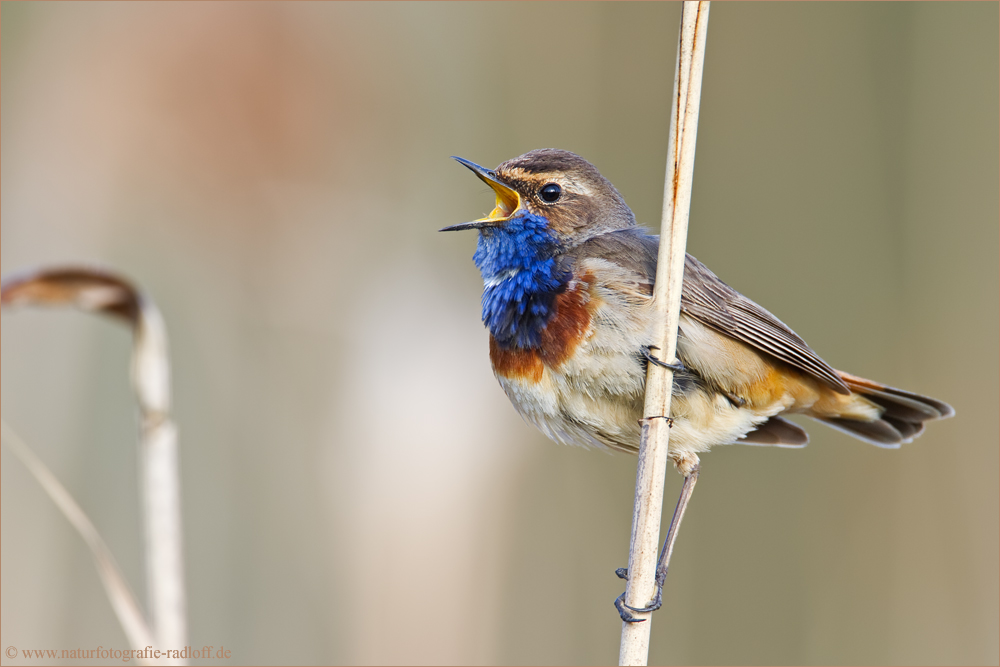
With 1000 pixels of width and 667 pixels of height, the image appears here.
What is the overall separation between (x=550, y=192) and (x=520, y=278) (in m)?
0.44

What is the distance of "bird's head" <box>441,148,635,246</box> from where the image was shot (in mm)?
3367

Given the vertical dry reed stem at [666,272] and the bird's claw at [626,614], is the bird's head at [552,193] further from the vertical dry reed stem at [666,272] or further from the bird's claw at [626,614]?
the bird's claw at [626,614]

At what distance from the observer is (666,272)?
2535 millimetres

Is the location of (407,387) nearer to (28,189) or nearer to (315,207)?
(315,207)

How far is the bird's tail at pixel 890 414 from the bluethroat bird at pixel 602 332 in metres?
0.04

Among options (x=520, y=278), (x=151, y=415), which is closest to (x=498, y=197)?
(x=520, y=278)

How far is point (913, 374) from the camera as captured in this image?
17.7 ft

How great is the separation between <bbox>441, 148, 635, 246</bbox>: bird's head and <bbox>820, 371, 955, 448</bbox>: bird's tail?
4.32 ft

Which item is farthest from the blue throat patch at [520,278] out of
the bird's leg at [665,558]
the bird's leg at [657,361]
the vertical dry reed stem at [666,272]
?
the bird's leg at [665,558]

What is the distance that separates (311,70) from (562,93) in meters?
1.91

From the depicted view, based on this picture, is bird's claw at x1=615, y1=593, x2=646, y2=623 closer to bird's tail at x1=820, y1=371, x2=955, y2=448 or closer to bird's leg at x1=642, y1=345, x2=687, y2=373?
bird's leg at x1=642, y1=345, x2=687, y2=373

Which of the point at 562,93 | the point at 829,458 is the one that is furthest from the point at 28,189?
the point at 829,458

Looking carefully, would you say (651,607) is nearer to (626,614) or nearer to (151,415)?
(626,614)

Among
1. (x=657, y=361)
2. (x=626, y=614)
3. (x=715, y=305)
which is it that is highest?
(x=715, y=305)
